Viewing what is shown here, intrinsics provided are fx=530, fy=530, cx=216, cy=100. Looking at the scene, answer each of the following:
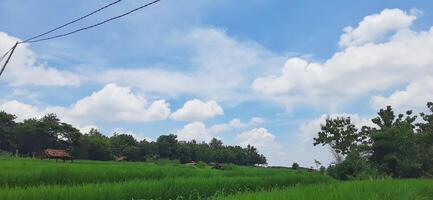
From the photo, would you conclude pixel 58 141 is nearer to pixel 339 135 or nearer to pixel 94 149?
pixel 94 149

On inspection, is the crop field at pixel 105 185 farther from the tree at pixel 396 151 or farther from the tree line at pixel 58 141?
the tree line at pixel 58 141

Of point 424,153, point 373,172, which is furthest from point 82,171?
point 424,153

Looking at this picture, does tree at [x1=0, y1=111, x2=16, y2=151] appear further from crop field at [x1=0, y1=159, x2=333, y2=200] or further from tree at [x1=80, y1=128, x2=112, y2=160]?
crop field at [x1=0, y1=159, x2=333, y2=200]

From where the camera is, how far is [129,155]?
6875 centimetres

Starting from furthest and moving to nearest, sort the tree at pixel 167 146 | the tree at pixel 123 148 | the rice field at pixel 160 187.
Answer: the tree at pixel 167 146 → the tree at pixel 123 148 → the rice field at pixel 160 187

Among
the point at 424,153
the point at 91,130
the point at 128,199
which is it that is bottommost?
the point at 128,199

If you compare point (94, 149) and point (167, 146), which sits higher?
point (167, 146)

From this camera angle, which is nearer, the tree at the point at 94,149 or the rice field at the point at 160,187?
the rice field at the point at 160,187

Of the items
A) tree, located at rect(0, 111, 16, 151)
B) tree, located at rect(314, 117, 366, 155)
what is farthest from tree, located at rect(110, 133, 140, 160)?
tree, located at rect(314, 117, 366, 155)

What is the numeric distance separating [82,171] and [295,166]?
39.1 m

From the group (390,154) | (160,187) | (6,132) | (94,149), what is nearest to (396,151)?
(390,154)

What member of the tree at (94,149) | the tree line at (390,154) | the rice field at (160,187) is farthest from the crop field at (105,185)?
the tree at (94,149)

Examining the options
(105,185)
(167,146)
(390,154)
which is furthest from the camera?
(167,146)

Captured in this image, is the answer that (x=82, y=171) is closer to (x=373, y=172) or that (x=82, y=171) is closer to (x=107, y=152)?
(x=373, y=172)
